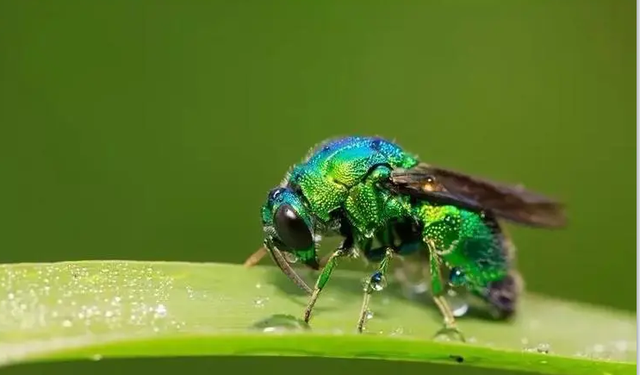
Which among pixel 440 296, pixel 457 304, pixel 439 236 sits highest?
pixel 439 236

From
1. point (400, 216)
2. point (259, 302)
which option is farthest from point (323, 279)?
point (400, 216)

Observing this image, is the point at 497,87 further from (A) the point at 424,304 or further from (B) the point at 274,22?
(A) the point at 424,304

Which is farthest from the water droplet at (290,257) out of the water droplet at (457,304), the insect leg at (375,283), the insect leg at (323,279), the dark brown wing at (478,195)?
the water droplet at (457,304)

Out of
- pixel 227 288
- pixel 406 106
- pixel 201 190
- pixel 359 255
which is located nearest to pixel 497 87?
pixel 406 106

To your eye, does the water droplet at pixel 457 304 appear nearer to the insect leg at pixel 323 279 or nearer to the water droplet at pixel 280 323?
the insect leg at pixel 323 279

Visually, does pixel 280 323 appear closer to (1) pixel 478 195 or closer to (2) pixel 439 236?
(2) pixel 439 236

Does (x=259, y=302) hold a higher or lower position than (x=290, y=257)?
higher

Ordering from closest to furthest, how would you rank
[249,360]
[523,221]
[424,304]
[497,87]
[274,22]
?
[424,304] < [523,221] < [249,360] < [274,22] < [497,87]

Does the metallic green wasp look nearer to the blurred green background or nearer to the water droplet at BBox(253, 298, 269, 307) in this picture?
the water droplet at BBox(253, 298, 269, 307)

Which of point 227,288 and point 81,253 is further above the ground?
point 227,288
